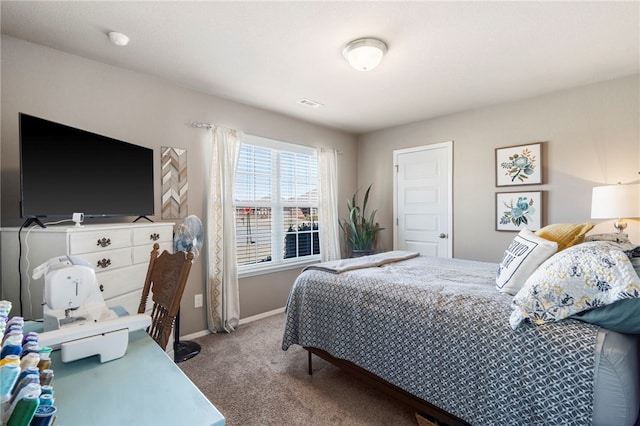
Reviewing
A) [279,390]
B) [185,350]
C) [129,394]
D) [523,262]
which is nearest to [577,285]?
[523,262]

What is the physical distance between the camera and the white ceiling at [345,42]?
1.79 meters

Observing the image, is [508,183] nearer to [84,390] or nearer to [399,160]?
[399,160]

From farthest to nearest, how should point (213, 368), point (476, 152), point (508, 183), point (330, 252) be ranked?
point (330, 252), point (476, 152), point (508, 183), point (213, 368)

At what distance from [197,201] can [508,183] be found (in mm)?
3334

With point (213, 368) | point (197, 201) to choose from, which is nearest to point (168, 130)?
point (197, 201)

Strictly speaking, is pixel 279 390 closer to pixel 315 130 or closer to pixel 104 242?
pixel 104 242

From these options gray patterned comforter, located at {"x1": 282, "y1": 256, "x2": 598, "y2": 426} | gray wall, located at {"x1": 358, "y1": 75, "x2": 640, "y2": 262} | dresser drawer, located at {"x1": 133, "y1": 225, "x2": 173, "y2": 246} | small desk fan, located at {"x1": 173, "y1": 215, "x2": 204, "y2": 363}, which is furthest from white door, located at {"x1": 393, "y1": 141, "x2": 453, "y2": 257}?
dresser drawer, located at {"x1": 133, "y1": 225, "x2": 173, "y2": 246}

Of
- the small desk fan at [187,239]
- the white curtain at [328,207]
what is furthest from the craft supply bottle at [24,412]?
the white curtain at [328,207]

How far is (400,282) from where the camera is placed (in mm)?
1896

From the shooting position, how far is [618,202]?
2.33m

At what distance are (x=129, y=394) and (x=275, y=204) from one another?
9.90 ft

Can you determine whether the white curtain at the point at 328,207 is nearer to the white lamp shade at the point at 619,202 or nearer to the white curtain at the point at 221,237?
the white curtain at the point at 221,237

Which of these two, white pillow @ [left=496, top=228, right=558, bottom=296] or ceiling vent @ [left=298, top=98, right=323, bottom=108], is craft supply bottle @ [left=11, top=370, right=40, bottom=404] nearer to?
white pillow @ [left=496, top=228, right=558, bottom=296]

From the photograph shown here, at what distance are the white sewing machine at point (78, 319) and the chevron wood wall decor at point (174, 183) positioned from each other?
171 centimetres
